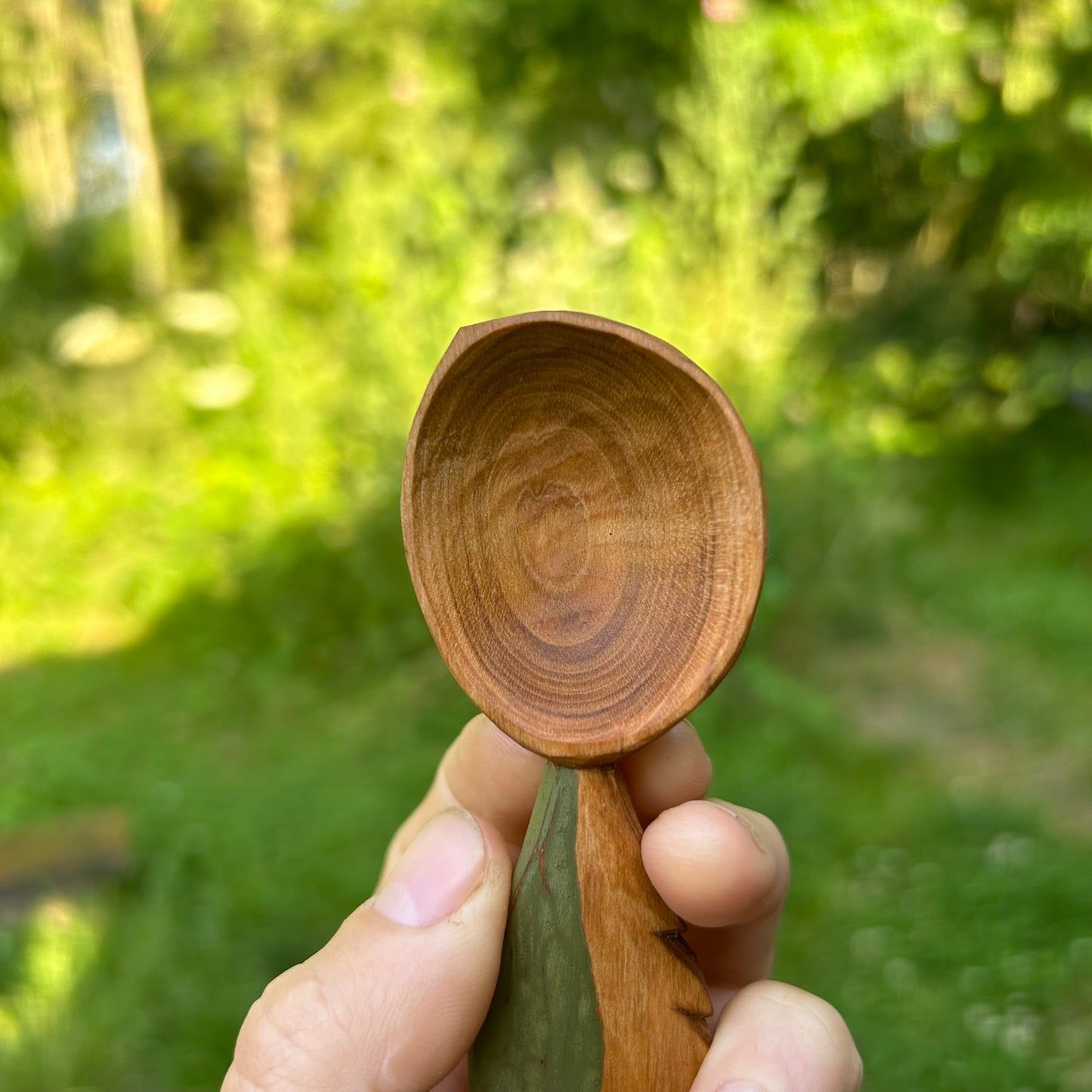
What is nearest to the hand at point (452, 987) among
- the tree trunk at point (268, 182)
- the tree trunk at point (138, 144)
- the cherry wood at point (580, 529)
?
the cherry wood at point (580, 529)

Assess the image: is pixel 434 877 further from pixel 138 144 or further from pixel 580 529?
pixel 138 144

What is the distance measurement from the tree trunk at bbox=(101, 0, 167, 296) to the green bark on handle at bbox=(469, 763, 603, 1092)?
690 cm

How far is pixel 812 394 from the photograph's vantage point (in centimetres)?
484

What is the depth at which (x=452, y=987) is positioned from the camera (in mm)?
883

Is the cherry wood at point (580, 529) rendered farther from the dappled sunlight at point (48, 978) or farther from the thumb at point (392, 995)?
the dappled sunlight at point (48, 978)

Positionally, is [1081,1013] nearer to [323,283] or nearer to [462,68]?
[323,283]

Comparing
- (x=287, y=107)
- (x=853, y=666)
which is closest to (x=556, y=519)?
(x=853, y=666)

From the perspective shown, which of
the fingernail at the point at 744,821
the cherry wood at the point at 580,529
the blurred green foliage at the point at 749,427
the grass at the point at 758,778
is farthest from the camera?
the blurred green foliage at the point at 749,427

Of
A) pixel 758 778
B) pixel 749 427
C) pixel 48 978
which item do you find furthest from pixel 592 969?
pixel 749 427

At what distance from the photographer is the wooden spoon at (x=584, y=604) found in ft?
2.79

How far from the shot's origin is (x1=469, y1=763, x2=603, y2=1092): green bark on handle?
2.82 feet

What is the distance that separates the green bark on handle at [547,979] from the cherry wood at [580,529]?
8cm

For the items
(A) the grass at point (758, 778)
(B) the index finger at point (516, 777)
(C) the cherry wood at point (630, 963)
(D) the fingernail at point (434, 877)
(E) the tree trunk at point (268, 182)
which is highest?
(E) the tree trunk at point (268, 182)

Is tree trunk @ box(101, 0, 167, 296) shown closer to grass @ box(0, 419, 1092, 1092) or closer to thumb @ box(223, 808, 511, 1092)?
grass @ box(0, 419, 1092, 1092)
